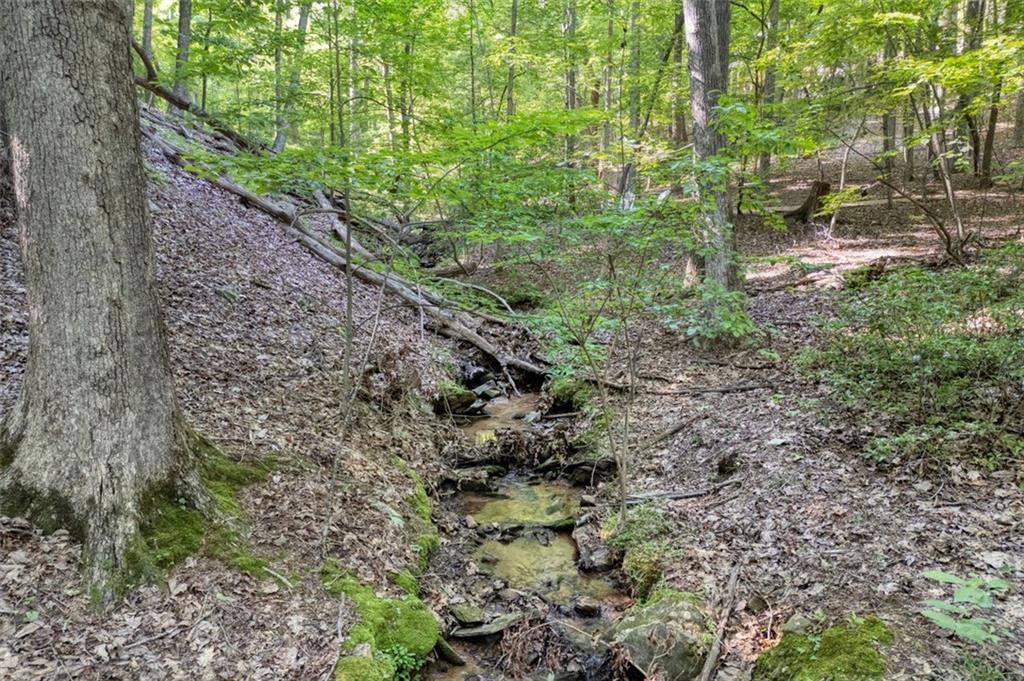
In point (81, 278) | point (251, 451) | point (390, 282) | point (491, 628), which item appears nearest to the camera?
point (81, 278)

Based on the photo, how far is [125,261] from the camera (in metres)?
3.55

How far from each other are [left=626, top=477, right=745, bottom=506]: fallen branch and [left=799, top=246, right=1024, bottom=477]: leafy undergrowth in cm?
123

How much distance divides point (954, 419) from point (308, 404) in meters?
6.15

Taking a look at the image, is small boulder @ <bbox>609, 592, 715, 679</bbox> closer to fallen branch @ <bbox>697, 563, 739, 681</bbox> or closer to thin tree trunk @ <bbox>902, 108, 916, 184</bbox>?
fallen branch @ <bbox>697, 563, 739, 681</bbox>

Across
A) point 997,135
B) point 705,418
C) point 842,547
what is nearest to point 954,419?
point 842,547

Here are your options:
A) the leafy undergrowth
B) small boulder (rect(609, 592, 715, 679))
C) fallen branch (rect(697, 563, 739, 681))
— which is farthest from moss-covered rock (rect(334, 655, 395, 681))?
the leafy undergrowth

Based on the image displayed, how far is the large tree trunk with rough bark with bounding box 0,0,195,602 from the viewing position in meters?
3.33

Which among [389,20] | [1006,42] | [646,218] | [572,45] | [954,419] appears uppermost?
[572,45]

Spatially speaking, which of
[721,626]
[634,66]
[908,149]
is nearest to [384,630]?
[721,626]

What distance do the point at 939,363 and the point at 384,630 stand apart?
207 inches

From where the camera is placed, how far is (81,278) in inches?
134

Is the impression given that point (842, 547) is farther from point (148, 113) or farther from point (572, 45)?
point (572, 45)

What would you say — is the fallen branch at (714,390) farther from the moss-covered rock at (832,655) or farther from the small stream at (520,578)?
the moss-covered rock at (832,655)

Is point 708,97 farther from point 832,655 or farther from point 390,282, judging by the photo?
point 832,655
